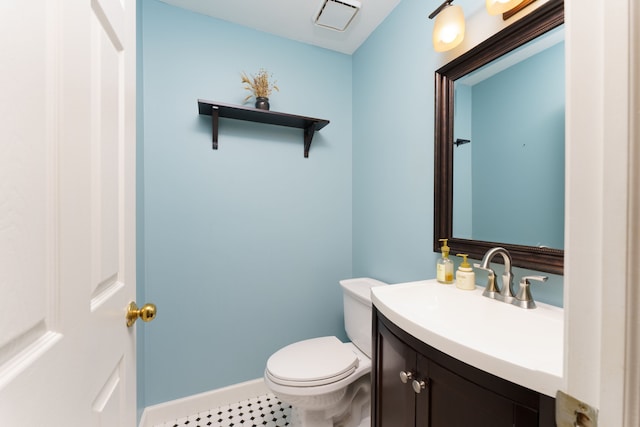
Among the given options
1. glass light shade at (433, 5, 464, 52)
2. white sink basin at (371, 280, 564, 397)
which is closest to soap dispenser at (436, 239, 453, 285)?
white sink basin at (371, 280, 564, 397)

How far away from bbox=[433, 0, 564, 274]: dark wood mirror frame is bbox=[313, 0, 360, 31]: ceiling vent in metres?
0.66

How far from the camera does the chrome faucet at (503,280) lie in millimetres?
860

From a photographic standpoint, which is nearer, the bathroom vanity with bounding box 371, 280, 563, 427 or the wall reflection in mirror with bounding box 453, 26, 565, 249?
the bathroom vanity with bounding box 371, 280, 563, 427

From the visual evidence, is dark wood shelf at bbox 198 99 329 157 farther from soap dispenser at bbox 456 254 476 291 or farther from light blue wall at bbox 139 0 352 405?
soap dispenser at bbox 456 254 476 291

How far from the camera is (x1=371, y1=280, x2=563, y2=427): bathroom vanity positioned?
0.49 metres

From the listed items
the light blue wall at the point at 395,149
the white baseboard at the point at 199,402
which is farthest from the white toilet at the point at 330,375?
the white baseboard at the point at 199,402

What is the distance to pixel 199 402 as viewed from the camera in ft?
4.97

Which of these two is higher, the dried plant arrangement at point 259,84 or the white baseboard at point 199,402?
the dried plant arrangement at point 259,84

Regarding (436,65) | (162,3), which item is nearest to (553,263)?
(436,65)

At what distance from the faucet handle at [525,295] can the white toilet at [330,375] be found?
2.17 ft

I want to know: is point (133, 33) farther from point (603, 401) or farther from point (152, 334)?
point (152, 334)

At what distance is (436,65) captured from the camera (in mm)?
1207

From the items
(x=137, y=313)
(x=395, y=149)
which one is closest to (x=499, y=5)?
(x=395, y=149)

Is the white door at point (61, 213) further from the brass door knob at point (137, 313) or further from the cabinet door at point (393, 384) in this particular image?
the cabinet door at point (393, 384)
